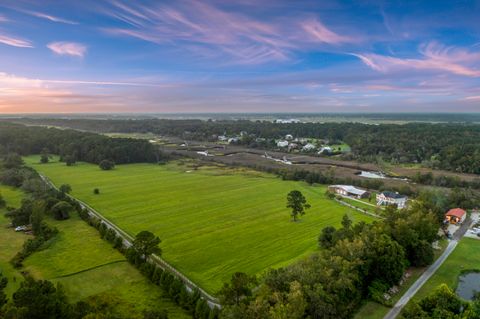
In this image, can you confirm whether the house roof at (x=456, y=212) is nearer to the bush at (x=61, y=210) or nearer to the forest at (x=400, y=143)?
the forest at (x=400, y=143)

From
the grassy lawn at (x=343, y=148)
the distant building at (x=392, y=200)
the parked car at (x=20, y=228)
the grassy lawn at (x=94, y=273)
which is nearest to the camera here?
the grassy lawn at (x=94, y=273)

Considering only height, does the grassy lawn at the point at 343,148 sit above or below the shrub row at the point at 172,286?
above

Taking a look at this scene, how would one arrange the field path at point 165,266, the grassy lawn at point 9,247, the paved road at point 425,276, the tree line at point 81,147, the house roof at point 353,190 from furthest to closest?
1. the tree line at point 81,147
2. the house roof at point 353,190
3. the grassy lawn at point 9,247
4. the field path at point 165,266
5. the paved road at point 425,276

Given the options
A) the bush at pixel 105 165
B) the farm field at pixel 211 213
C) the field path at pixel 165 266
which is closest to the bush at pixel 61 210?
the field path at pixel 165 266

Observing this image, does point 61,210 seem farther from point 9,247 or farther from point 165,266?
point 165,266

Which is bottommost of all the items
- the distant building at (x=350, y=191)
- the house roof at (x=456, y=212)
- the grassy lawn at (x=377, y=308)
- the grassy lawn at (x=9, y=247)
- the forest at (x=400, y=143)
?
the grassy lawn at (x=9, y=247)

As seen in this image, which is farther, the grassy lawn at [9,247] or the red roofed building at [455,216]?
the red roofed building at [455,216]

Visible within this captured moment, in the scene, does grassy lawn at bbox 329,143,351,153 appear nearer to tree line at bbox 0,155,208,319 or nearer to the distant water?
the distant water

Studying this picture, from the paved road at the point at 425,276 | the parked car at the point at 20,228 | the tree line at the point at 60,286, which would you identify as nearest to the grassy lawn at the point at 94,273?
the tree line at the point at 60,286
